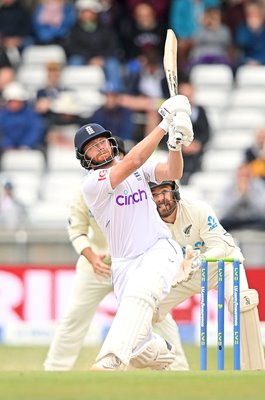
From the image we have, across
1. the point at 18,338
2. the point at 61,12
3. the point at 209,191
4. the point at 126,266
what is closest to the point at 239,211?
the point at 209,191

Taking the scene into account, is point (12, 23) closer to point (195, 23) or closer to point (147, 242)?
point (195, 23)

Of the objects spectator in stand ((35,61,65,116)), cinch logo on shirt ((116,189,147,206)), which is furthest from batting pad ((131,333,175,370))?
spectator in stand ((35,61,65,116))

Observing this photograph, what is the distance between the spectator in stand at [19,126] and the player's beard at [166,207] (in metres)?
6.97

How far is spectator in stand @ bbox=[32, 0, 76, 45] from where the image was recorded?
1809cm

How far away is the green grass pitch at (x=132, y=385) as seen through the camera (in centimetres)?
712

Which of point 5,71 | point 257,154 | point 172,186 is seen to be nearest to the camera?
point 172,186

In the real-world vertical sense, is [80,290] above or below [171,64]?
below

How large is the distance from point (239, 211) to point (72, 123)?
9.31 ft

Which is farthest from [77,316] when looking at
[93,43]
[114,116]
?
[93,43]

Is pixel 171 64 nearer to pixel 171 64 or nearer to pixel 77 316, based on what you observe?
pixel 171 64

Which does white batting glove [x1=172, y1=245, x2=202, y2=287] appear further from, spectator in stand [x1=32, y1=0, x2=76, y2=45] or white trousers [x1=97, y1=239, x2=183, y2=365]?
spectator in stand [x1=32, y1=0, x2=76, y2=45]

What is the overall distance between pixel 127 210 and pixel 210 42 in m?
9.06

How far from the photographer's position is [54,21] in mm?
18156

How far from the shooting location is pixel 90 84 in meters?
17.6
